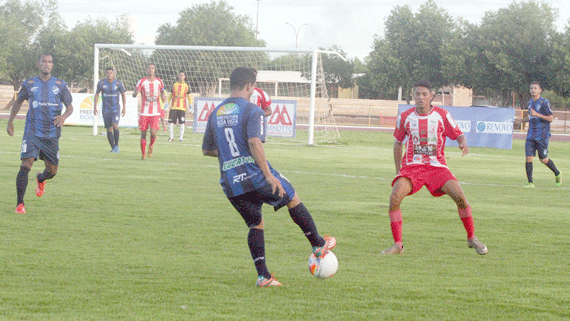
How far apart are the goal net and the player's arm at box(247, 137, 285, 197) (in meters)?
18.7

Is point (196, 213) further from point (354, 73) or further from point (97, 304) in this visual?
point (354, 73)

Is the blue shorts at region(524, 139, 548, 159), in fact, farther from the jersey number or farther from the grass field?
the jersey number

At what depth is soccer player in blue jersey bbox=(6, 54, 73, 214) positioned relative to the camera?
8.58 m

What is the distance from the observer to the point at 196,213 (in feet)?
28.8

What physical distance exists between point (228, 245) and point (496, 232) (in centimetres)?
313

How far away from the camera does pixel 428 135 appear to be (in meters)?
6.87

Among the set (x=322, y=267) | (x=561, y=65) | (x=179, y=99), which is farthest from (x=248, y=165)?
(x=561, y=65)

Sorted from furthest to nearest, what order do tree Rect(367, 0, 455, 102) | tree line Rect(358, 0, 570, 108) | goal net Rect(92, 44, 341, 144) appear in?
tree Rect(367, 0, 455, 102)
tree line Rect(358, 0, 570, 108)
goal net Rect(92, 44, 341, 144)

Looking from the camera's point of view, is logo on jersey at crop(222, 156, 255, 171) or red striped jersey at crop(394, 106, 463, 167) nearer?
logo on jersey at crop(222, 156, 255, 171)

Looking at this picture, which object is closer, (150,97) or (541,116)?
(541,116)

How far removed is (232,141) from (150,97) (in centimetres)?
1201

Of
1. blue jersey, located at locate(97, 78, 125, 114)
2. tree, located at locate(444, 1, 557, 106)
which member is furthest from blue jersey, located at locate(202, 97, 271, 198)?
tree, located at locate(444, 1, 557, 106)

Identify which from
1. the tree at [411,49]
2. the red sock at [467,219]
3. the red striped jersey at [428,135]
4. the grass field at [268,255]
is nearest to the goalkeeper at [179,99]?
the grass field at [268,255]

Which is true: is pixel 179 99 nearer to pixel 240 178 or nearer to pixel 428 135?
pixel 428 135
